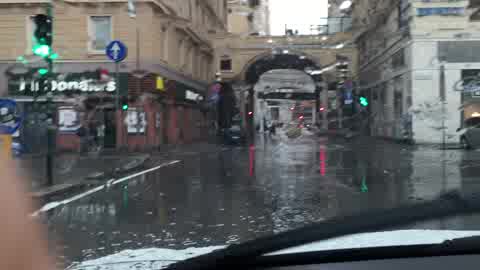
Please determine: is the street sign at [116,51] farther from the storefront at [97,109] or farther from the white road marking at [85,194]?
the storefront at [97,109]

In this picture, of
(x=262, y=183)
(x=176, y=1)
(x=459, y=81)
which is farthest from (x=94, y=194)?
(x=459, y=81)

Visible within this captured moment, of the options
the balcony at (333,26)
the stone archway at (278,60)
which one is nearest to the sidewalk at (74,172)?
the stone archway at (278,60)

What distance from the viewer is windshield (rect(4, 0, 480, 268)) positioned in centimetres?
880

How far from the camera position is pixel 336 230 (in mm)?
2205

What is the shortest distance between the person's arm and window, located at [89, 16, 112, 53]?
82.9 feet

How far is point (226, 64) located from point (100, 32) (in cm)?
2187

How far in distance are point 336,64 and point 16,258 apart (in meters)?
47.1

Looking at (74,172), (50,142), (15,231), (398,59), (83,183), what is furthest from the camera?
(398,59)

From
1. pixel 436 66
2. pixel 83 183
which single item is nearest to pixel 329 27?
pixel 436 66

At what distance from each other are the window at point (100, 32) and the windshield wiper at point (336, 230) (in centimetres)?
2578

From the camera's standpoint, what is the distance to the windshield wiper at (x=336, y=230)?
2.05 metres

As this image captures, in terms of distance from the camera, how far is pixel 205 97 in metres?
43.0

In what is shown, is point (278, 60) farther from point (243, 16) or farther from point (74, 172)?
point (74, 172)

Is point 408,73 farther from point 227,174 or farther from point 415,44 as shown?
point 227,174
